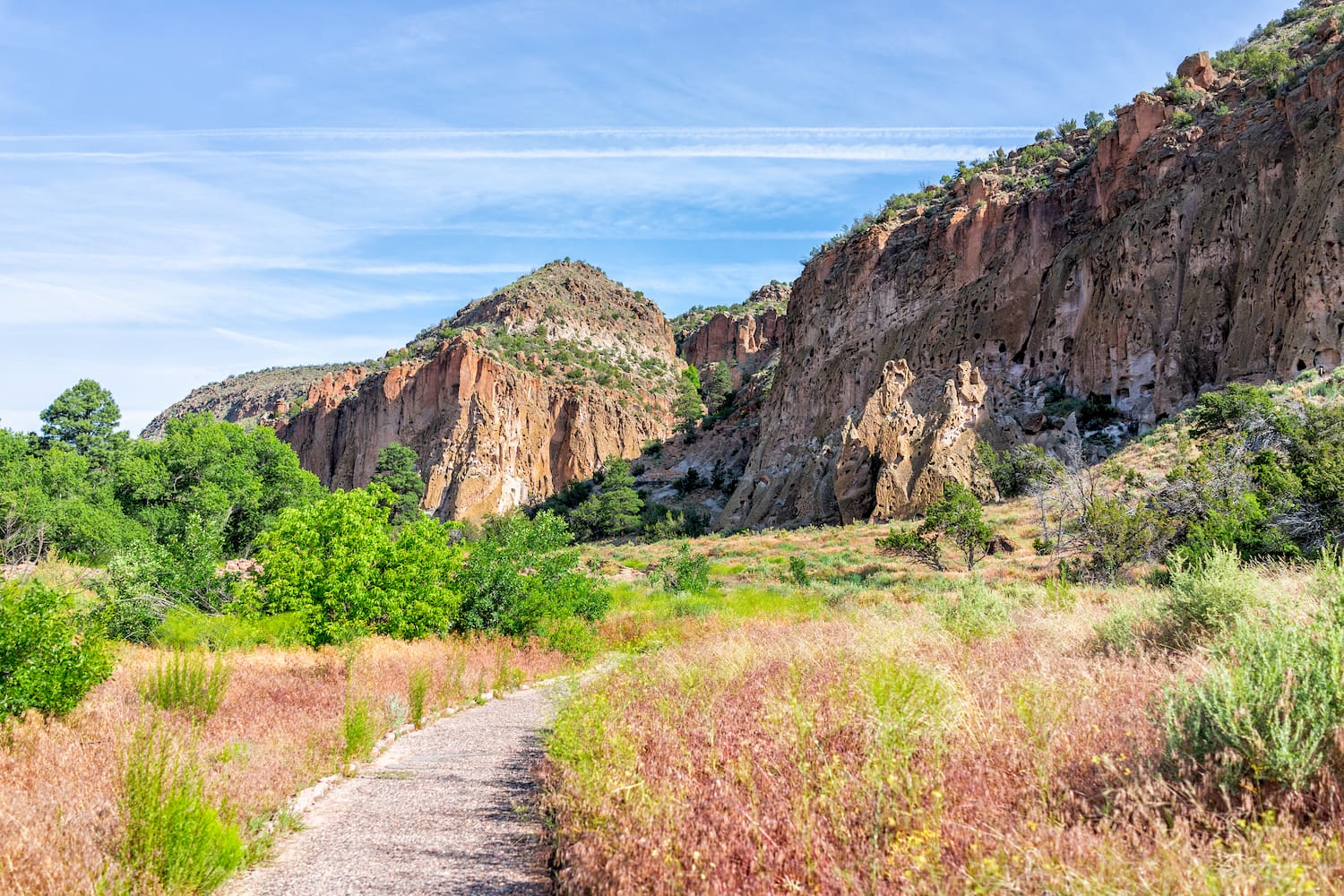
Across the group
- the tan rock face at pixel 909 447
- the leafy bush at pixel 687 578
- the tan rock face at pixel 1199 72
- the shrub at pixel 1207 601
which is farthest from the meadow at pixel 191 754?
the tan rock face at pixel 1199 72

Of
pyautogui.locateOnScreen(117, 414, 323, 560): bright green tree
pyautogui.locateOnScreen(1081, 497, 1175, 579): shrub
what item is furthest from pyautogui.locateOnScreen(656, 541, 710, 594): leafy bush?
pyautogui.locateOnScreen(117, 414, 323, 560): bright green tree

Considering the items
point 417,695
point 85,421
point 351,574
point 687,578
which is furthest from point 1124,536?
point 85,421

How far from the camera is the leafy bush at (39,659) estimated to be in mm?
6840

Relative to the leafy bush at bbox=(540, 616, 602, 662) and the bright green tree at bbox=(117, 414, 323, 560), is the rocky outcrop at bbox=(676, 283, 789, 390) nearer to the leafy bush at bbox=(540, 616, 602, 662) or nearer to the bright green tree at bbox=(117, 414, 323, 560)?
the bright green tree at bbox=(117, 414, 323, 560)

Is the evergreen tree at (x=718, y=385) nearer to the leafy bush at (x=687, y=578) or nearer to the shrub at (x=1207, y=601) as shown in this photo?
the leafy bush at (x=687, y=578)

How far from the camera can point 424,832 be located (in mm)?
5566

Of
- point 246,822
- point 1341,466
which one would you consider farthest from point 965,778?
point 1341,466

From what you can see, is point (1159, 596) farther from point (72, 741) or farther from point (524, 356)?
point (524, 356)

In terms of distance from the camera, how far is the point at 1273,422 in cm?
2314

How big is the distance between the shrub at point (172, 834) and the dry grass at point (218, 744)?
172 millimetres

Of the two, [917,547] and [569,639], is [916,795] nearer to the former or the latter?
[569,639]

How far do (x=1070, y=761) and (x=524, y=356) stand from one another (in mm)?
79167

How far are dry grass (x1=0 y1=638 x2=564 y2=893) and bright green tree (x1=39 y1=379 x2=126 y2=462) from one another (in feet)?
109

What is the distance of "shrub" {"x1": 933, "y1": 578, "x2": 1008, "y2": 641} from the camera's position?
929cm
